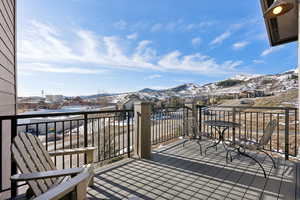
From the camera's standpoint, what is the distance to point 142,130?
3.32 meters

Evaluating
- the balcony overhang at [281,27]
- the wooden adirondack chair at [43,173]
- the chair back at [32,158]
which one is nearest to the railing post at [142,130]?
the wooden adirondack chair at [43,173]

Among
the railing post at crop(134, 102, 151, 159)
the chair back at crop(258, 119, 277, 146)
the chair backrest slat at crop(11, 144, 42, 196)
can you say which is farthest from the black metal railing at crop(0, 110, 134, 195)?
the chair back at crop(258, 119, 277, 146)

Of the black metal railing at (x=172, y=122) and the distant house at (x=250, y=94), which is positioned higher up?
the distant house at (x=250, y=94)

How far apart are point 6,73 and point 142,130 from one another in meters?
2.62

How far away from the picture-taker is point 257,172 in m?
2.64

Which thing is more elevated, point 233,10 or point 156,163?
point 233,10

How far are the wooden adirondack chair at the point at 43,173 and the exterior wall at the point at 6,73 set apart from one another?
1048 mm

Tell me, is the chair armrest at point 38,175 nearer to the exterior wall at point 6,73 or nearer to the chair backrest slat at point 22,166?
the chair backrest slat at point 22,166

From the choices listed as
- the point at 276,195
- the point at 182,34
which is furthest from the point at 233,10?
the point at 276,195

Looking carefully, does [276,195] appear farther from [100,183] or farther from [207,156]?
[100,183]

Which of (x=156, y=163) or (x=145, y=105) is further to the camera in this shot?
(x=145, y=105)

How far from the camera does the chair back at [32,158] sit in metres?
1.39

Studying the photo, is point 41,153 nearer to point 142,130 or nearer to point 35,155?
point 35,155

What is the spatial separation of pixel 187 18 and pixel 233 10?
2.85 m
